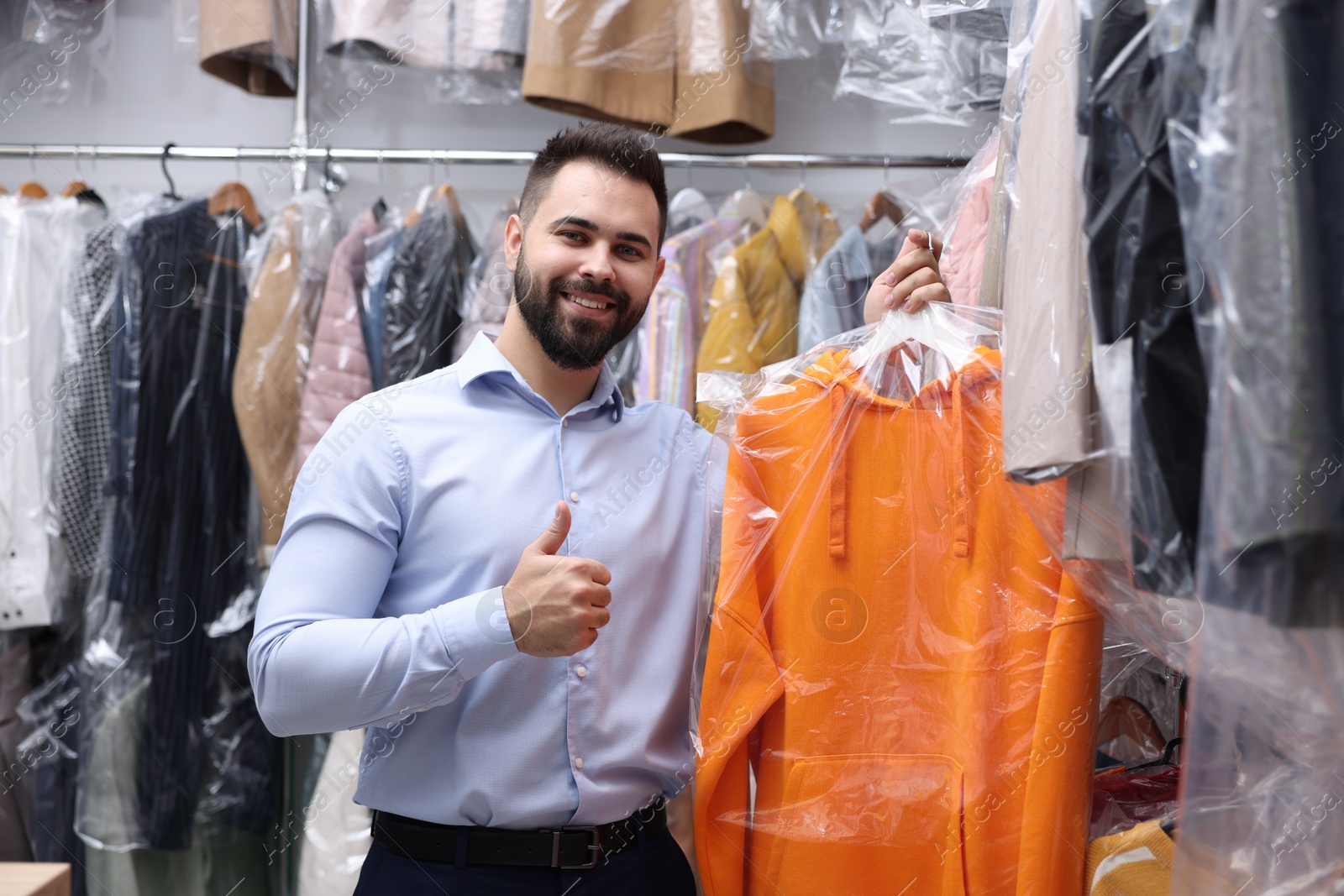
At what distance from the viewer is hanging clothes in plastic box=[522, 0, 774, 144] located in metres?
2.09

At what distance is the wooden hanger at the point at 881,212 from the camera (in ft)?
7.02

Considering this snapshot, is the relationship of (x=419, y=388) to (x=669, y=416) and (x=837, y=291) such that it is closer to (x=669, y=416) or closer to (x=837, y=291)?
(x=669, y=416)

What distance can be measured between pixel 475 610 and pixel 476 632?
0.02 metres

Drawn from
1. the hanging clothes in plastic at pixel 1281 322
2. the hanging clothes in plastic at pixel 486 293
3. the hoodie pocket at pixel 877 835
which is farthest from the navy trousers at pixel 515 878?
the hanging clothes in plastic at pixel 486 293

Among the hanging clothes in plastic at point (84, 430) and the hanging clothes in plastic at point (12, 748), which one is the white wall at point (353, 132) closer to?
the hanging clothes in plastic at point (84, 430)

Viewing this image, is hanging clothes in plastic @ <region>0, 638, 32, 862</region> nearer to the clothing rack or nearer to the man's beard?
the clothing rack

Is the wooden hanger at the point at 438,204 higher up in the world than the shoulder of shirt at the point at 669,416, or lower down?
higher up

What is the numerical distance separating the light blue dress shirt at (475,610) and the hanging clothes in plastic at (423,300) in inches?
30.1

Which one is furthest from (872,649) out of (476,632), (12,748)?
(12,748)

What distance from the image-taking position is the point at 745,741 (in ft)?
3.65

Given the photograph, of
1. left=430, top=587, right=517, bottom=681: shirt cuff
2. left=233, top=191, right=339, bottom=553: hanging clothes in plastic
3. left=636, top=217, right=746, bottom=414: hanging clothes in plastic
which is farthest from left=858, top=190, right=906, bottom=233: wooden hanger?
left=430, top=587, right=517, bottom=681: shirt cuff

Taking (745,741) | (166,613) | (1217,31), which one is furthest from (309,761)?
(1217,31)

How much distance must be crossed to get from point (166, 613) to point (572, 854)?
118 cm

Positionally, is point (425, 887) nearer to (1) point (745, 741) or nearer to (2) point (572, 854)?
(2) point (572, 854)
